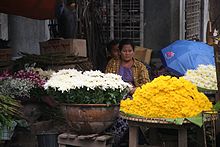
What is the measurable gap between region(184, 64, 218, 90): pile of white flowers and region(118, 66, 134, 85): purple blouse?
0.86 meters

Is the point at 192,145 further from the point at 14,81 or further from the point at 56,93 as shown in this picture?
the point at 14,81

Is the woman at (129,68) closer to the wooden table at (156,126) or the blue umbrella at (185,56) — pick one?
the blue umbrella at (185,56)

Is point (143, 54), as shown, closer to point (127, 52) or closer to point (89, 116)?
point (127, 52)

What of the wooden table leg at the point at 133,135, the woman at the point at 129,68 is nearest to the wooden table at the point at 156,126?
the wooden table leg at the point at 133,135

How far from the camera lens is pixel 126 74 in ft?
24.8

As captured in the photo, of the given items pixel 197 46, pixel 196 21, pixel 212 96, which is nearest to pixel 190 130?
pixel 212 96

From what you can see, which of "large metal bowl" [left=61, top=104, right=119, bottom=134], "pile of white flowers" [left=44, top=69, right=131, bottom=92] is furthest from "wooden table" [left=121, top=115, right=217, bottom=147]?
"pile of white flowers" [left=44, top=69, right=131, bottom=92]

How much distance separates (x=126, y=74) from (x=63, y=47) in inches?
74.8

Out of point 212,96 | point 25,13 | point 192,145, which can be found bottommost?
point 192,145

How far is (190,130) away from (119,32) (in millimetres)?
7720

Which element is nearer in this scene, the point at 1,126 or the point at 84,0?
the point at 1,126

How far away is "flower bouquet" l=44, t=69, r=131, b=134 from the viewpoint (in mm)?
5852

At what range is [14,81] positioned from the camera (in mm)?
7238

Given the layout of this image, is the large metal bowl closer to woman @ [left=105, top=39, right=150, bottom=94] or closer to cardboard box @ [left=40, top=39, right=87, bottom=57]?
woman @ [left=105, top=39, right=150, bottom=94]
